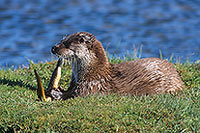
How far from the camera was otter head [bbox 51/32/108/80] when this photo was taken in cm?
602

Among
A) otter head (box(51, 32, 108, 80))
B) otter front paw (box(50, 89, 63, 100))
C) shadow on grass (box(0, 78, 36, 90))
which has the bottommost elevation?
otter front paw (box(50, 89, 63, 100))

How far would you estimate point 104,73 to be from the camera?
20.0 ft

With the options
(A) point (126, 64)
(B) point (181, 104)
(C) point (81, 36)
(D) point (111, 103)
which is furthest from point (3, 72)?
(B) point (181, 104)

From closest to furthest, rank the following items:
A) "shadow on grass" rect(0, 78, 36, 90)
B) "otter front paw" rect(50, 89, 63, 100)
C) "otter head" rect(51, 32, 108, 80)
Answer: "otter head" rect(51, 32, 108, 80), "otter front paw" rect(50, 89, 63, 100), "shadow on grass" rect(0, 78, 36, 90)

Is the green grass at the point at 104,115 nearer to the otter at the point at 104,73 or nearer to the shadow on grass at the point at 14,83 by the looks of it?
the otter at the point at 104,73

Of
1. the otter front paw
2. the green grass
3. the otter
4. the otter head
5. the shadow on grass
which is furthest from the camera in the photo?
the shadow on grass

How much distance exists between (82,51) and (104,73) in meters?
0.53

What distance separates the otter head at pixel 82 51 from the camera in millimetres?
6020

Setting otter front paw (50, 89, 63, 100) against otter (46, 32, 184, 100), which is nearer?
otter (46, 32, 184, 100)

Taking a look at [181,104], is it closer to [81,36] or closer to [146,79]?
[146,79]

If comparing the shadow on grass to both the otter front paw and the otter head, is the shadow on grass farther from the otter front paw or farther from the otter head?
the otter head

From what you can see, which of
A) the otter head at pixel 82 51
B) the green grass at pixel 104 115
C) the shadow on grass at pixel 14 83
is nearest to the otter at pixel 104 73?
the otter head at pixel 82 51

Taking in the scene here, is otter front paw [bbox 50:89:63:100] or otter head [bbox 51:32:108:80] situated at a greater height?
otter head [bbox 51:32:108:80]

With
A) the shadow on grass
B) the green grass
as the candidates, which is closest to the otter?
the green grass
